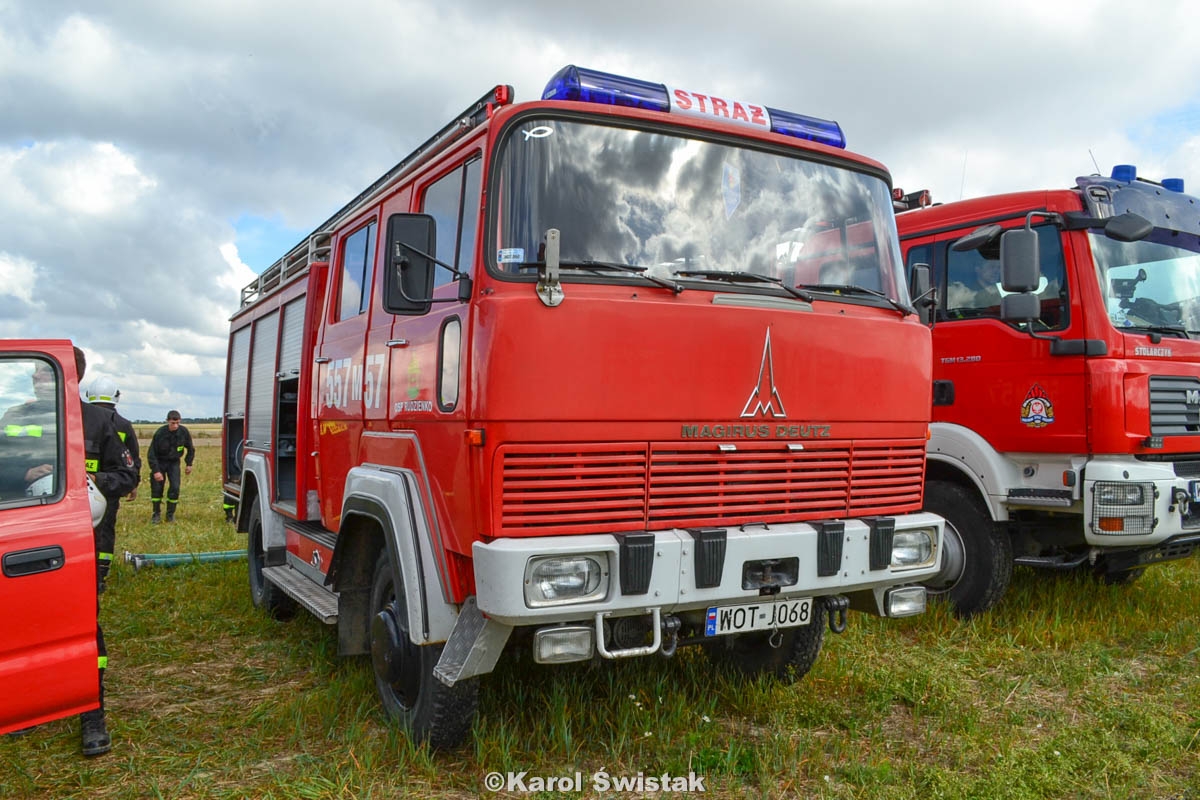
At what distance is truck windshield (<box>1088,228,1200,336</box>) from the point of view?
591cm

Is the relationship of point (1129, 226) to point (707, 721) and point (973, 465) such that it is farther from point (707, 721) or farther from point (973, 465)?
point (707, 721)

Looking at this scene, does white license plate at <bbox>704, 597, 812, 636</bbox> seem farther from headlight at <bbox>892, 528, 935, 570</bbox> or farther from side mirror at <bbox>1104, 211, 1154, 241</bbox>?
side mirror at <bbox>1104, 211, 1154, 241</bbox>

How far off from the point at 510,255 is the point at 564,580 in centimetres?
123

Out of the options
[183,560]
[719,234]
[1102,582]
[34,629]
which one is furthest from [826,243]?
[183,560]

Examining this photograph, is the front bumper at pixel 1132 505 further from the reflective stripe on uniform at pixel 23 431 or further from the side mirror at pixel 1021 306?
the reflective stripe on uniform at pixel 23 431

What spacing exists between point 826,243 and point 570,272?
4.55ft

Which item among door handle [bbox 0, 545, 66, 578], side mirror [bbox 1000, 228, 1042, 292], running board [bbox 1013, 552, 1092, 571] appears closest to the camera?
door handle [bbox 0, 545, 66, 578]

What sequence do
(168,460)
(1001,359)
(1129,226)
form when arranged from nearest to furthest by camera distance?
1. (1129,226)
2. (1001,359)
3. (168,460)

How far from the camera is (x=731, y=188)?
392 centimetres

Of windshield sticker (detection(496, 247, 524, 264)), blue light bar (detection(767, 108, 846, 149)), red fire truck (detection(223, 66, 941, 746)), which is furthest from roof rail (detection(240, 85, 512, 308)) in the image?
blue light bar (detection(767, 108, 846, 149))

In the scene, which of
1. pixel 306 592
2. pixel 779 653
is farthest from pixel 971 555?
pixel 306 592

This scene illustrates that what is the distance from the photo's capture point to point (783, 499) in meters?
3.82

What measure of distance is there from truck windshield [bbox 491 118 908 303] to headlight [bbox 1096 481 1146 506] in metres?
2.31

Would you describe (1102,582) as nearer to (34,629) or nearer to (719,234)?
(719,234)
